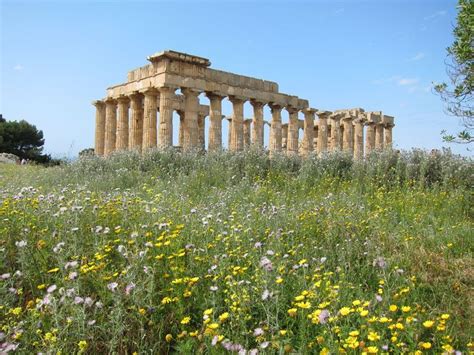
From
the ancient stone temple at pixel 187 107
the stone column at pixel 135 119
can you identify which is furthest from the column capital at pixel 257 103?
the stone column at pixel 135 119

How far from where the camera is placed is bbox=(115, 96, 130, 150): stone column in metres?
24.3

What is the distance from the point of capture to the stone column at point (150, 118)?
21.1m

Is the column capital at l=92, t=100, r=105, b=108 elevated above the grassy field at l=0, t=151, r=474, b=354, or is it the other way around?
the column capital at l=92, t=100, r=105, b=108

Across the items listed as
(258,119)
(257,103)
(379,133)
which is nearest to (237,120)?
(258,119)

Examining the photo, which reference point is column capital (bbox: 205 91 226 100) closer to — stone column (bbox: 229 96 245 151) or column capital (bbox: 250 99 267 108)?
stone column (bbox: 229 96 245 151)

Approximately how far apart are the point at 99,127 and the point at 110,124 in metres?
1.69

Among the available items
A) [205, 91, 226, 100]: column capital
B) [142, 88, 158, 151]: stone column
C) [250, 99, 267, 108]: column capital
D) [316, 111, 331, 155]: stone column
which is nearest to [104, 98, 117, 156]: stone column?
[142, 88, 158, 151]: stone column

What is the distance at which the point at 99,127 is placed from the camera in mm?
27188

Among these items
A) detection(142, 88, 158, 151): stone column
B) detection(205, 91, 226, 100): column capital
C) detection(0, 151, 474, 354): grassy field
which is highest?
detection(205, 91, 226, 100): column capital

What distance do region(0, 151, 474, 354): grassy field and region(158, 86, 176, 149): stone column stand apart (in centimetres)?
1337

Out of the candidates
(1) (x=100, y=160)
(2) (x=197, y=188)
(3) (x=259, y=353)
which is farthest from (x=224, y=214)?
(1) (x=100, y=160)

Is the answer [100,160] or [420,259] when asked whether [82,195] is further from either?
[100,160]

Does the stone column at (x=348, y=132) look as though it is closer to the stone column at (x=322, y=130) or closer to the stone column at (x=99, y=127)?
the stone column at (x=322, y=130)

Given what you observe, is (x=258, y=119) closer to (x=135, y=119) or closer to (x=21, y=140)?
(x=135, y=119)
